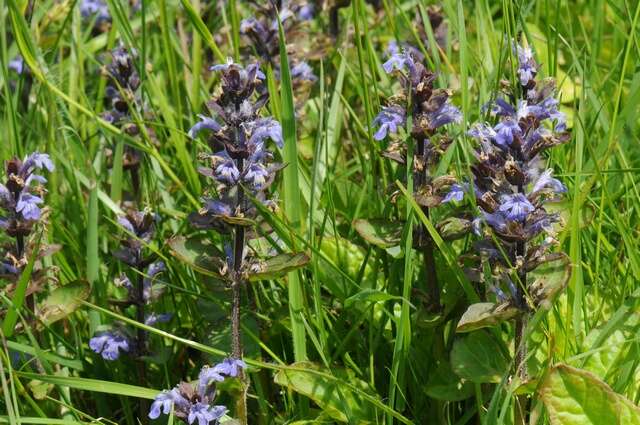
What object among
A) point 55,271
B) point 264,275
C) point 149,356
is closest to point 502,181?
point 264,275

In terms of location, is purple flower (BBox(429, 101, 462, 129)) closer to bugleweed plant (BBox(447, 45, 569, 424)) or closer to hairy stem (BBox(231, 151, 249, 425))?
bugleweed plant (BBox(447, 45, 569, 424))

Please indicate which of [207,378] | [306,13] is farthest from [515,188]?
[306,13]

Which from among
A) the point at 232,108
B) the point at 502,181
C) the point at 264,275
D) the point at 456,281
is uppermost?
the point at 232,108

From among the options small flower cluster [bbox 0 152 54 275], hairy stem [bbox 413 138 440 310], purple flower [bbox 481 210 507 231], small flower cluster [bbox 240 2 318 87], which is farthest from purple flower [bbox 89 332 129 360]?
small flower cluster [bbox 240 2 318 87]

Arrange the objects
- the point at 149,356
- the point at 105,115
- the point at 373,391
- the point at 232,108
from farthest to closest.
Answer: the point at 105,115 < the point at 149,356 < the point at 373,391 < the point at 232,108

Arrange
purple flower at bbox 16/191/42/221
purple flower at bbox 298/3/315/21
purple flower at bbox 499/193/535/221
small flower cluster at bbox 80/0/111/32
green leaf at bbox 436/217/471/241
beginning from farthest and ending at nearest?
small flower cluster at bbox 80/0/111/32 < purple flower at bbox 298/3/315/21 < purple flower at bbox 16/191/42/221 < green leaf at bbox 436/217/471/241 < purple flower at bbox 499/193/535/221

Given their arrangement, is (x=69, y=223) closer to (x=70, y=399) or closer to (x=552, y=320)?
(x=70, y=399)
